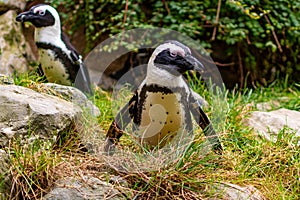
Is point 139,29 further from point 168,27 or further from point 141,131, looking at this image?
point 141,131

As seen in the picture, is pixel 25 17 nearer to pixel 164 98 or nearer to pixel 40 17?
pixel 40 17

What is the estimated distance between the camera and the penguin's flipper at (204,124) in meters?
2.60

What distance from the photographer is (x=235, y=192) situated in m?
2.37

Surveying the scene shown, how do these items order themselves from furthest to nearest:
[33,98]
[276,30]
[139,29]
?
[276,30] < [139,29] < [33,98]

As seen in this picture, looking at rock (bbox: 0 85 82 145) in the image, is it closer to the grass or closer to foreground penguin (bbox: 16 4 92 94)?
the grass

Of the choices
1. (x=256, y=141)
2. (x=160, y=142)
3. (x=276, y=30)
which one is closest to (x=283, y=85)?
(x=276, y=30)

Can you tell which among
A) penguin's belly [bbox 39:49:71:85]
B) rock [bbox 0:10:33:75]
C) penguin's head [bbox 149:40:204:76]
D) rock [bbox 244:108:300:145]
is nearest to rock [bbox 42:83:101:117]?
penguin's belly [bbox 39:49:71:85]

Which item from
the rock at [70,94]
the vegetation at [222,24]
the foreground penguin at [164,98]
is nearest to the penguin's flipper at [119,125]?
the foreground penguin at [164,98]

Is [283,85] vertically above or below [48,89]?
below

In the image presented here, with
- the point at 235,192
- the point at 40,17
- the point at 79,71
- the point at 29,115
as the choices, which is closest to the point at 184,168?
the point at 235,192

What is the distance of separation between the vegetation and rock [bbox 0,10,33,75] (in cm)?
41

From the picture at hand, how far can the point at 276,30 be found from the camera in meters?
5.09

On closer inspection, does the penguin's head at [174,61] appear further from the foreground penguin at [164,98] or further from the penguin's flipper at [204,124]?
the penguin's flipper at [204,124]

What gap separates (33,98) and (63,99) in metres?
0.32
